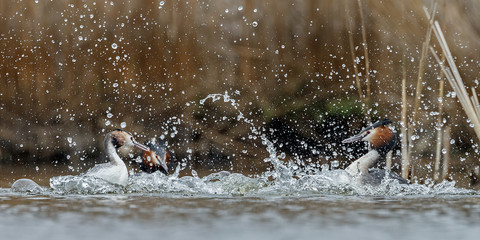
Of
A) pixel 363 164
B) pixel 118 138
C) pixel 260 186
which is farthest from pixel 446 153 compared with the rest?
pixel 118 138

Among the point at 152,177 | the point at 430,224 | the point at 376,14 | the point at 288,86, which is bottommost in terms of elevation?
the point at 430,224

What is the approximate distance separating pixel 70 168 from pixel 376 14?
2695 mm

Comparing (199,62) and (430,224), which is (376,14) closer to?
(199,62)

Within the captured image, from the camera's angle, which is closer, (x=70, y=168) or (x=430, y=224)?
(x=430, y=224)

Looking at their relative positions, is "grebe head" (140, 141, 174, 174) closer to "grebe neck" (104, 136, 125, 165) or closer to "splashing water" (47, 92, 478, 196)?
"grebe neck" (104, 136, 125, 165)

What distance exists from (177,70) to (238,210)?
3.00m

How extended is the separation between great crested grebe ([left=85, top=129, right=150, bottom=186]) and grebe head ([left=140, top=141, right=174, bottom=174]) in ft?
0.58

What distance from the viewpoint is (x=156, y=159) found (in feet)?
21.1

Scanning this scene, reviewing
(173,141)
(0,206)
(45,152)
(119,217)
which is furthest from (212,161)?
(119,217)

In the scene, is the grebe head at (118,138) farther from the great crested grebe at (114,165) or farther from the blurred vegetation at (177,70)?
the blurred vegetation at (177,70)

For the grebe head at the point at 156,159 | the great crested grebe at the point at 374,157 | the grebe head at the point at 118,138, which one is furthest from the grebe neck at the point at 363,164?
the grebe head at the point at 118,138

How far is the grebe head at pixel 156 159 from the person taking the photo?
6.41 meters

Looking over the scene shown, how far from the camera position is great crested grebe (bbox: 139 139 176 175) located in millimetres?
6414

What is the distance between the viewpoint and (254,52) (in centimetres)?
705
